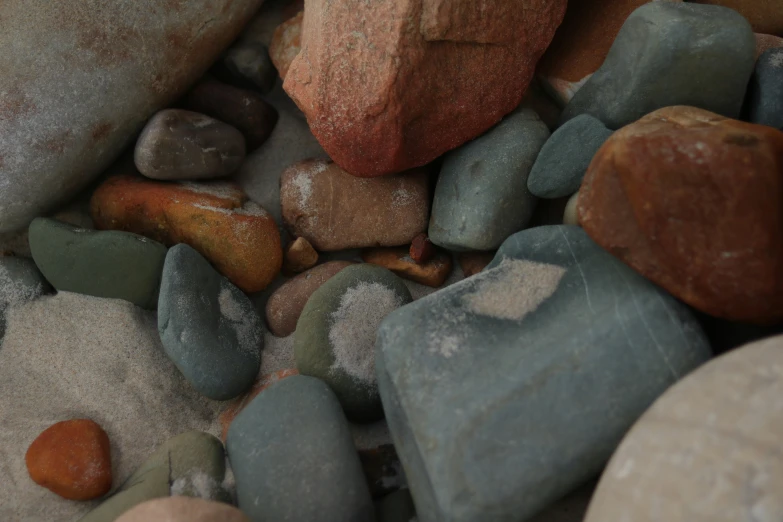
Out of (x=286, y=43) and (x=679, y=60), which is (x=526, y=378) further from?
(x=286, y=43)

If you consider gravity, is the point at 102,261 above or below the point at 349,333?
above

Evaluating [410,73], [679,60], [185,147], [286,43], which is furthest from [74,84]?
[679,60]

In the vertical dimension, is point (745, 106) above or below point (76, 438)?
above

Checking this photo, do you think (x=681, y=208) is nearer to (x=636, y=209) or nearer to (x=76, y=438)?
(x=636, y=209)

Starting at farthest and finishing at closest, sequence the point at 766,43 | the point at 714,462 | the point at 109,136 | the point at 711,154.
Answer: the point at 109,136 → the point at 766,43 → the point at 711,154 → the point at 714,462

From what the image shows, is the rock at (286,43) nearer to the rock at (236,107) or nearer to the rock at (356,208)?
the rock at (236,107)

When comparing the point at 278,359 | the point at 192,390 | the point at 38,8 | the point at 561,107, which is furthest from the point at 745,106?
the point at 38,8

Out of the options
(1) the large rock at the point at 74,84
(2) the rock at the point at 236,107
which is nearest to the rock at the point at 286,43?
(2) the rock at the point at 236,107

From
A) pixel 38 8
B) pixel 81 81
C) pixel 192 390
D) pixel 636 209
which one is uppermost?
pixel 38 8
